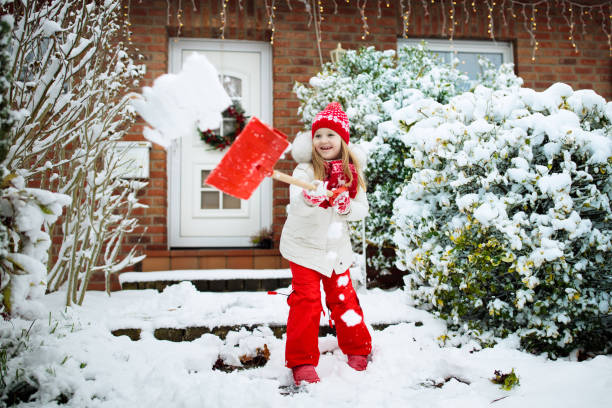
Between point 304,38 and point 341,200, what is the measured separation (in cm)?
334

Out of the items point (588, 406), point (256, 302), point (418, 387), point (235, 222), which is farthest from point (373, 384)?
point (235, 222)

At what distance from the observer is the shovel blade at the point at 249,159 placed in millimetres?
1636

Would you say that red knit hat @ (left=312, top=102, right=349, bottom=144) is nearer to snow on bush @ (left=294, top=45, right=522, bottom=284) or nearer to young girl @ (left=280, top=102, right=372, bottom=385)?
young girl @ (left=280, top=102, right=372, bottom=385)

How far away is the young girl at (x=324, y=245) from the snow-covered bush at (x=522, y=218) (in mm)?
596

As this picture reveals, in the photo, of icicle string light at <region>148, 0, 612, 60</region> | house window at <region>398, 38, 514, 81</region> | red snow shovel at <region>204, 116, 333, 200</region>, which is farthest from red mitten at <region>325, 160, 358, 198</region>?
house window at <region>398, 38, 514, 81</region>

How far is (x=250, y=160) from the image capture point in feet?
5.49

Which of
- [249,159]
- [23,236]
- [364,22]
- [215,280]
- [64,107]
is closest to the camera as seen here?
[23,236]

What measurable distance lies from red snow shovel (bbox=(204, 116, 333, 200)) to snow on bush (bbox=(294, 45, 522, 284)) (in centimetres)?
185

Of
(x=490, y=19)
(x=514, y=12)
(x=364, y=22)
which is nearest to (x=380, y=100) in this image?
(x=364, y=22)

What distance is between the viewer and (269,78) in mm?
4973

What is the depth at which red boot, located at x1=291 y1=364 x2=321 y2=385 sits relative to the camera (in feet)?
6.51

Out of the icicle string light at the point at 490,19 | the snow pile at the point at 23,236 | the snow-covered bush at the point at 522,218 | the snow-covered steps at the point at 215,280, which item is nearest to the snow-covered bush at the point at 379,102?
the snow-covered bush at the point at 522,218

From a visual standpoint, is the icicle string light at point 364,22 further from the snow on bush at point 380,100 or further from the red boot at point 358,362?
the red boot at point 358,362

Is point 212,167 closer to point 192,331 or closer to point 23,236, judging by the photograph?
point 192,331
